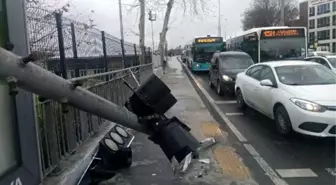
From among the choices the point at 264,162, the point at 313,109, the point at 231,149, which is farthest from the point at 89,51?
the point at 313,109

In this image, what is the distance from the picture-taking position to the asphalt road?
17.9 ft

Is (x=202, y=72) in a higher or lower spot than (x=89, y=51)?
lower

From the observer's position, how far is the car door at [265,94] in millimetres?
8602

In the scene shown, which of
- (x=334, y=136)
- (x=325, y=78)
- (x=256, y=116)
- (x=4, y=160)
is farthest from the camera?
(x=256, y=116)

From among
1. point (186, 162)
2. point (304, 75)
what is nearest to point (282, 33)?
point (304, 75)

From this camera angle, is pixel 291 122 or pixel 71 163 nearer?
pixel 71 163

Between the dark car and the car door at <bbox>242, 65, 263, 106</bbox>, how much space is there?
389cm

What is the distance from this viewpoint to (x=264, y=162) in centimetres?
618

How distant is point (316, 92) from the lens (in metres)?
7.47

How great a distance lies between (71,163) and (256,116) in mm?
6765

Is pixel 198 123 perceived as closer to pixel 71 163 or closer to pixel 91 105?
pixel 71 163

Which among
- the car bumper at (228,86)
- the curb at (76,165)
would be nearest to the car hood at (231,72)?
the car bumper at (228,86)

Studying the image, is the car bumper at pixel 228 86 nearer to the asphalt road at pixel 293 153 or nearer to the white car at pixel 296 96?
the white car at pixel 296 96

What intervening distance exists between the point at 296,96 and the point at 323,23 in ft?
Answer: 324
